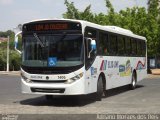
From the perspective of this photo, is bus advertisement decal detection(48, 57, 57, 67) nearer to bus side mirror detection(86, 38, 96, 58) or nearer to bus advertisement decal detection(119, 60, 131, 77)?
bus side mirror detection(86, 38, 96, 58)

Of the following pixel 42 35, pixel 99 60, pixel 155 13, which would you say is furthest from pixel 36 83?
pixel 155 13

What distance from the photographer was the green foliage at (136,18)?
148 ft

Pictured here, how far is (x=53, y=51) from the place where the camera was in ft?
51.8

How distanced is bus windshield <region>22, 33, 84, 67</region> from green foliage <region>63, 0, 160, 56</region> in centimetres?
2942

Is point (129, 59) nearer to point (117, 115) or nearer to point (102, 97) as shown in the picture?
point (102, 97)

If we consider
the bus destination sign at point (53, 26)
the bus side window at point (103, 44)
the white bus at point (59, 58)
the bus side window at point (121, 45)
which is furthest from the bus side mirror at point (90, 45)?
the bus side window at point (121, 45)

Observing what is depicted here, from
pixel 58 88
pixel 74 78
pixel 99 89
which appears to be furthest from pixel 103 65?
pixel 58 88

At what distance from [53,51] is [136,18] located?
32199 mm

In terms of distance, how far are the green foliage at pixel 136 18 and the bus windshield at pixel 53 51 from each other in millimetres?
29424

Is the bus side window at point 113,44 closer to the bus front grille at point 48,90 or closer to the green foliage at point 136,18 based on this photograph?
the bus front grille at point 48,90

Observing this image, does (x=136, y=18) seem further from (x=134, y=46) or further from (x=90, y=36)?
(x=90, y=36)

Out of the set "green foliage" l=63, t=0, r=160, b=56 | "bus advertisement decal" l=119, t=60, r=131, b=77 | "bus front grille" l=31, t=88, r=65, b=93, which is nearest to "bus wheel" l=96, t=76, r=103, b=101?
"bus front grille" l=31, t=88, r=65, b=93

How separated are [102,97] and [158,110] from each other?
537cm

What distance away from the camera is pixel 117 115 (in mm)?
12758
